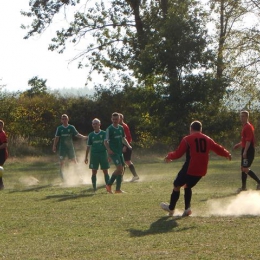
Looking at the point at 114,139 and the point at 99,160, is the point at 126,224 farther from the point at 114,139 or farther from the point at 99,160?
Answer: the point at 99,160

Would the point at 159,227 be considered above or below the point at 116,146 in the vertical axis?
below

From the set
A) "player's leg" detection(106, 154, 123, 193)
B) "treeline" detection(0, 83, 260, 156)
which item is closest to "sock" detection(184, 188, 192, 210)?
"player's leg" detection(106, 154, 123, 193)

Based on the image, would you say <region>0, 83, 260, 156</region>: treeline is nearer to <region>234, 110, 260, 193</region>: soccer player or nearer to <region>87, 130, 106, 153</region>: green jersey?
<region>87, 130, 106, 153</region>: green jersey

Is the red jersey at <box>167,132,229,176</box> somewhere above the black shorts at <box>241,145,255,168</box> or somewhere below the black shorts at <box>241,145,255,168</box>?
above

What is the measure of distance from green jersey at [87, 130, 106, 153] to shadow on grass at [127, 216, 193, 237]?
592 cm

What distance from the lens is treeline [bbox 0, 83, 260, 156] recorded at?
38.9 metres

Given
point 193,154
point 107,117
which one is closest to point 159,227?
point 193,154

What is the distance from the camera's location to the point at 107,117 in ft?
140

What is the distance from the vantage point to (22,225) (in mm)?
12320

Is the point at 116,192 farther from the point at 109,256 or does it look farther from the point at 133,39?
the point at 133,39

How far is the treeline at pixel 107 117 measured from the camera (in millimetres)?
38875

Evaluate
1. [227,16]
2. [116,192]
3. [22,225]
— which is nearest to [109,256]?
[22,225]

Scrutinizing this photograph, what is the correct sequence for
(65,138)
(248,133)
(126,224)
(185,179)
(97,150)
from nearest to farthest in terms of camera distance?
(126,224), (185,179), (248,133), (97,150), (65,138)

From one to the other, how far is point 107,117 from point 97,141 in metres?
24.2
